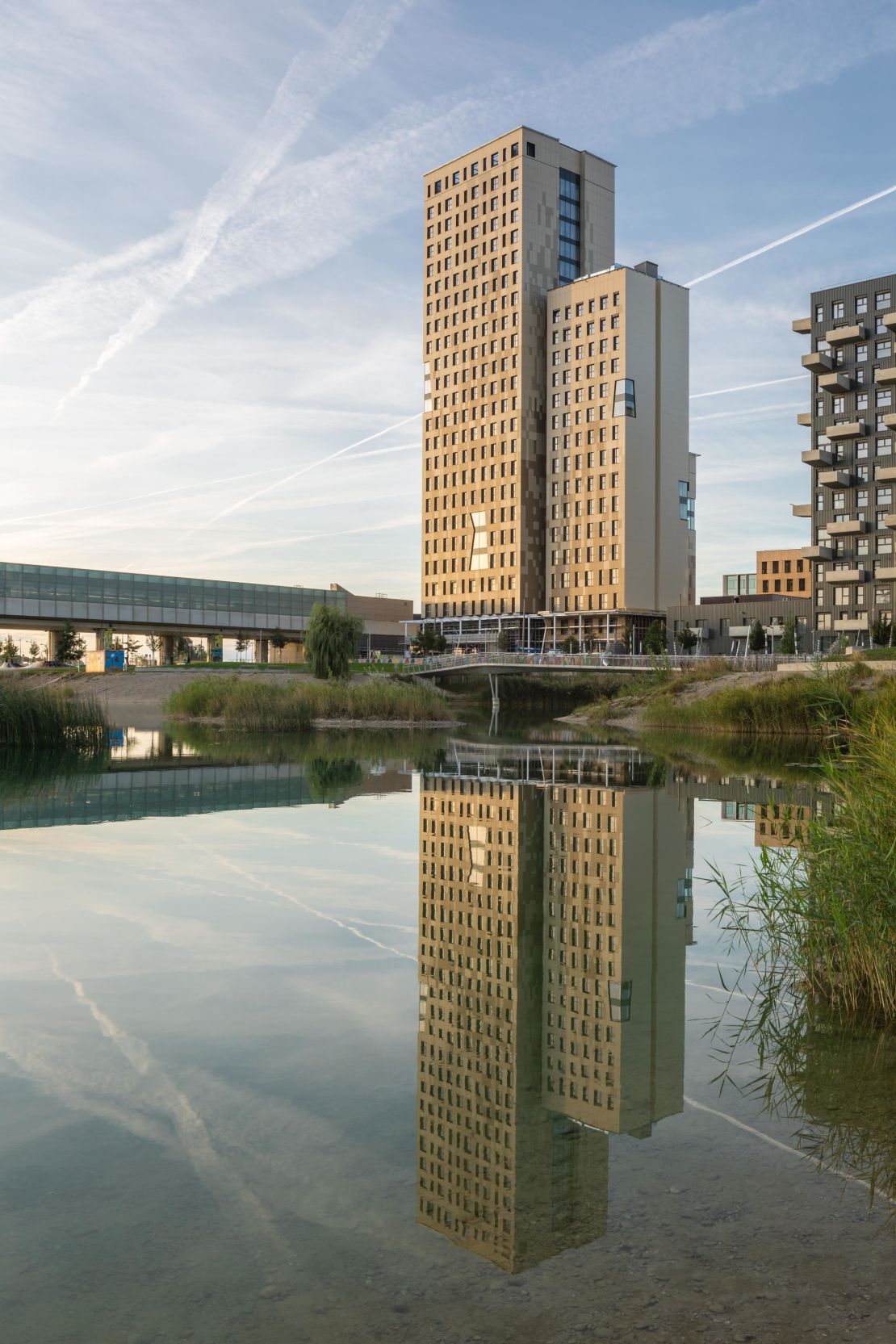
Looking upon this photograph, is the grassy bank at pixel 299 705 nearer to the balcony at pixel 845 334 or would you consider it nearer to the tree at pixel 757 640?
the tree at pixel 757 640

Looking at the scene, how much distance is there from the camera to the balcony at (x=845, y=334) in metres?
92.6

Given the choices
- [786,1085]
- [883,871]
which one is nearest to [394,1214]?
[786,1085]

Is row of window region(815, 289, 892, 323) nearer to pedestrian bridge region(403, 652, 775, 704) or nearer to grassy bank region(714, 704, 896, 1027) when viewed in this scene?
pedestrian bridge region(403, 652, 775, 704)

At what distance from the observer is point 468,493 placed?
420ft

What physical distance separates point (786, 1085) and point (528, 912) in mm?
4254

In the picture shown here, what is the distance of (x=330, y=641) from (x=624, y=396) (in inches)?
2437

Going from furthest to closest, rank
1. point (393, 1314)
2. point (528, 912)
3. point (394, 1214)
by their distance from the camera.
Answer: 1. point (528, 912)
2. point (394, 1214)
3. point (393, 1314)

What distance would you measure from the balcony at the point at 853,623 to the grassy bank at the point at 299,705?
5046 centimetres

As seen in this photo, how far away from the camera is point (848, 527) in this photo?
9281cm

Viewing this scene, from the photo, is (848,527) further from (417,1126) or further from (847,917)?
(417,1126)

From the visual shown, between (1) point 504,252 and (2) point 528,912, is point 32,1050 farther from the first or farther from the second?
(1) point 504,252

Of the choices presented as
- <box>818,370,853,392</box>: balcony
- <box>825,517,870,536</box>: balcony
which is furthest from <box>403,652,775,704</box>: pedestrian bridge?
<box>818,370,853,392</box>: balcony

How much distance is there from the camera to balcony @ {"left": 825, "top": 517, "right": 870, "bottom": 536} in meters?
92.5

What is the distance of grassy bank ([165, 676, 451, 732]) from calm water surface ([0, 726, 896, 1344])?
34026mm
